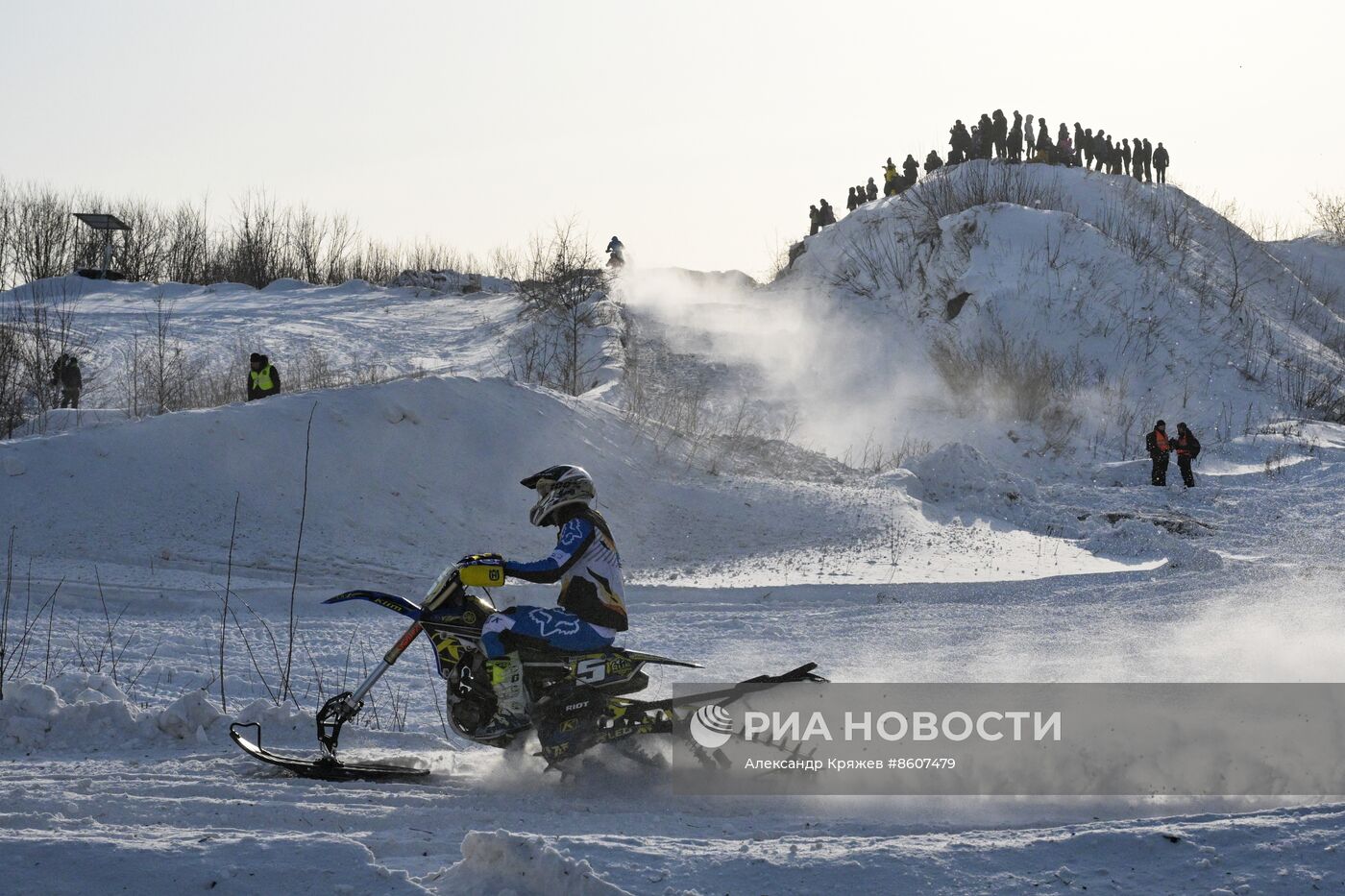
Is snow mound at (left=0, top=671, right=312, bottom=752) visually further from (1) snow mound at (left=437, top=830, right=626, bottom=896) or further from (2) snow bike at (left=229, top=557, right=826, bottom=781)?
(1) snow mound at (left=437, top=830, right=626, bottom=896)

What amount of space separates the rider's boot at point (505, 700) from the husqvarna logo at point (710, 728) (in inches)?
37.3

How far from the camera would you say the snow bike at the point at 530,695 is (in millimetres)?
7008

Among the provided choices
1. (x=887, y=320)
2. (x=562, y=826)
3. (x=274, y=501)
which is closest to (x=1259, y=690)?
(x=562, y=826)

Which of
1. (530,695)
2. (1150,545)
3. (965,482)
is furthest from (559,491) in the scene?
(965,482)

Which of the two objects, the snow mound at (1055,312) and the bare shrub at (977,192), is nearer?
the snow mound at (1055,312)

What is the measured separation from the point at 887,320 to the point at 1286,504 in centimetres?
1661

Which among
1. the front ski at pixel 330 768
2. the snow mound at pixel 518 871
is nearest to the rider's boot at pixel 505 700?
the front ski at pixel 330 768

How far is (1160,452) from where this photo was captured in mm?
23078

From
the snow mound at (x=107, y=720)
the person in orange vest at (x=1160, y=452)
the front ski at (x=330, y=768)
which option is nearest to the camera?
the front ski at (x=330, y=768)

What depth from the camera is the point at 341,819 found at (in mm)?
6137

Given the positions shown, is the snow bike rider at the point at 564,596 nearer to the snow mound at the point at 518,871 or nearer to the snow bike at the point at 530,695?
the snow bike at the point at 530,695

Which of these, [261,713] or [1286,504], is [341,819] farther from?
[1286,504]

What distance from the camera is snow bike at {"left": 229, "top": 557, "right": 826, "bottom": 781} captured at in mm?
7008

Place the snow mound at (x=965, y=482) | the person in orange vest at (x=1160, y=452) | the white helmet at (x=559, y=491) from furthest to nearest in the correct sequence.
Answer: the person in orange vest at (x=1160, y=452)
the snow mound at (x=965, y=482)
the white helmet at (x=559, y=491)
